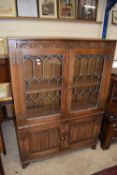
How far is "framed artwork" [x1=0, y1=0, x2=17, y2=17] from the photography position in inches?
65.5

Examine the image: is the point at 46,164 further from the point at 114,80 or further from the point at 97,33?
the point at 97,33

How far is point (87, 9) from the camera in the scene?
1.97 metres

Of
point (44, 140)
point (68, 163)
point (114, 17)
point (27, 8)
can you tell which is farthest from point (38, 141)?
point (114, 17)

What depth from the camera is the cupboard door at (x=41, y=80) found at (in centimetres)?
120

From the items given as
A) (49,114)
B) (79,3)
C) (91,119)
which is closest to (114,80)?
(91,119)

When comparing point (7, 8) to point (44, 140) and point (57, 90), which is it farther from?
point (44, 140)

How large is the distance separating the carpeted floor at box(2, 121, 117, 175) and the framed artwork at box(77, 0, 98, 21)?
1.93 m

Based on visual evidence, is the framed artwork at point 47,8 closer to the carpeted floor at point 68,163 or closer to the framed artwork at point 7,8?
the framed artwork at point 7,8

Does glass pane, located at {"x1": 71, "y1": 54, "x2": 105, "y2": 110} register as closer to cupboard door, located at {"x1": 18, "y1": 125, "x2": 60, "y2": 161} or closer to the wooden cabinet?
the wooden cabinet

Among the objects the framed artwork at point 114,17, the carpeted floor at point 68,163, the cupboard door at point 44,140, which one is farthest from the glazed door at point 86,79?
the framed artwork at point 114,17

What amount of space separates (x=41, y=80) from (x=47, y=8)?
1.09 m

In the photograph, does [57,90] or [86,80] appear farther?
[86,80]

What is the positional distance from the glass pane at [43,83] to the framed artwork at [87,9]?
1.08 metres

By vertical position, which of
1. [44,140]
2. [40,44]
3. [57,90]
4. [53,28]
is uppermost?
[53,28]
